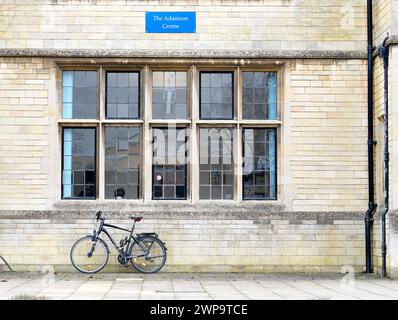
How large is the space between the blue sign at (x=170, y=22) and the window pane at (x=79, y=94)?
1.35 m

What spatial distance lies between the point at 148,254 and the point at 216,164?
2.06 m

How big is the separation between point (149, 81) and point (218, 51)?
1354mm

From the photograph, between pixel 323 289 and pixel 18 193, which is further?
pixel 18 193

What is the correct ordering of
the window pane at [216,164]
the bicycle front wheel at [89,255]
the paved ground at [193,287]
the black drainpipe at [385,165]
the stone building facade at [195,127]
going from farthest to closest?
the window pane at [216,164] → the stone building facade at [195,127] → the bicycle front wheel at [89,255] → the black drainpipe at [385,165] → the paved ground at [193,287]

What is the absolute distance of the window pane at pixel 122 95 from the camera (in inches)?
568

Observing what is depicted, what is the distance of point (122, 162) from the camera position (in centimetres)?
1437

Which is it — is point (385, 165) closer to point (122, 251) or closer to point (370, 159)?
point (370, 159)

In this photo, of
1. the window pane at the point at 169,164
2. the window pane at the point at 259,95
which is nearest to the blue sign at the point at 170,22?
the window pane at the point at 259,95

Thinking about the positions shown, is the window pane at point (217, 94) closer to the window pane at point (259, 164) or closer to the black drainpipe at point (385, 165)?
the window pane at point (259, 164)

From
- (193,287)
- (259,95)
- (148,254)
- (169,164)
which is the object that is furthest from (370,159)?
(193,287)

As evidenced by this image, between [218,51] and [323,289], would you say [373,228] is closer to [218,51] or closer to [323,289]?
[323,289]

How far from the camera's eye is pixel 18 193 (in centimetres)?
1398

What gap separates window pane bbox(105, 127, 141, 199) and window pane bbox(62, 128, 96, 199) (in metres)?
0.27

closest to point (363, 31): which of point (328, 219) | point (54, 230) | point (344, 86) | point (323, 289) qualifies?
point (344, 86)
